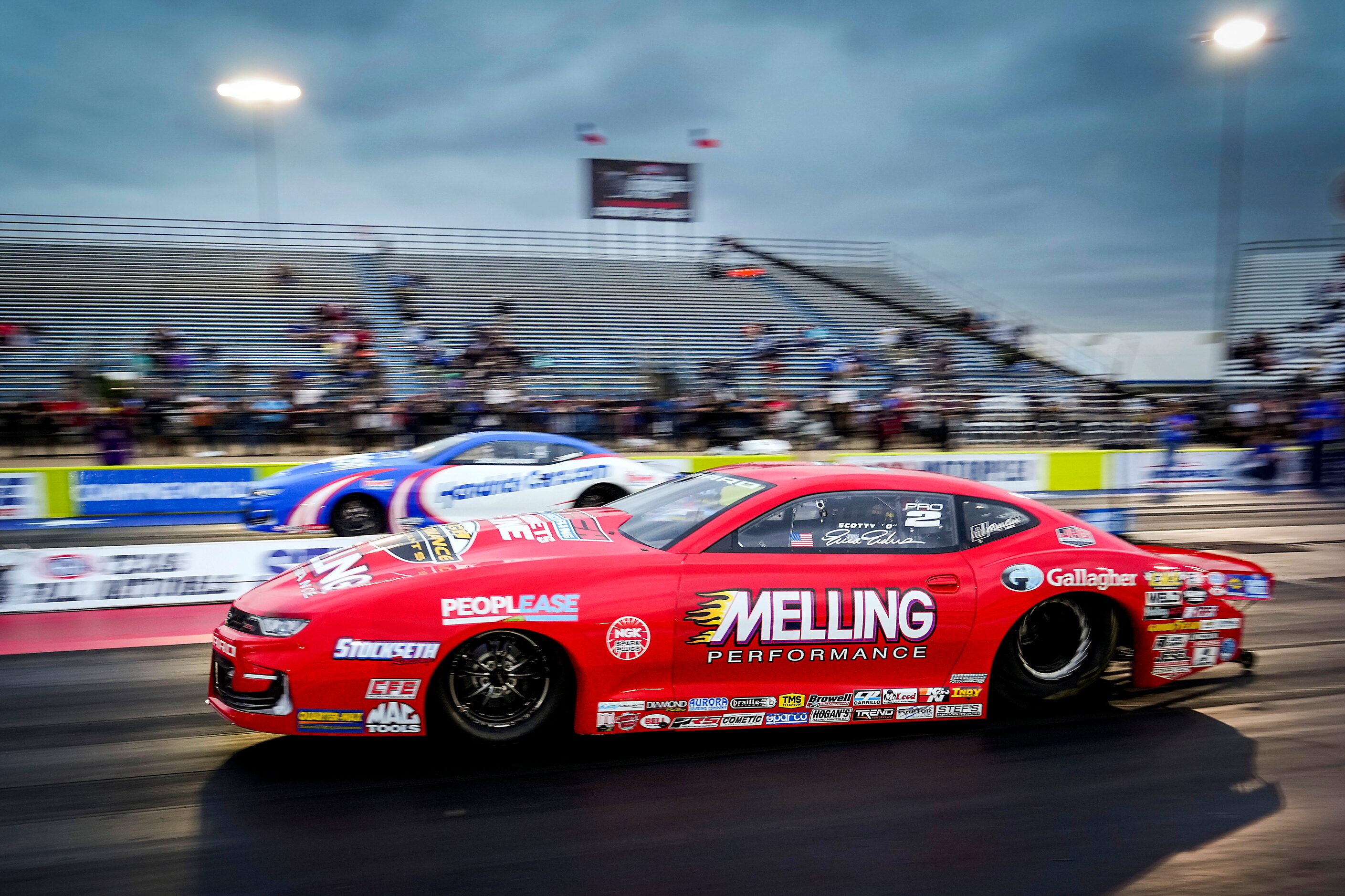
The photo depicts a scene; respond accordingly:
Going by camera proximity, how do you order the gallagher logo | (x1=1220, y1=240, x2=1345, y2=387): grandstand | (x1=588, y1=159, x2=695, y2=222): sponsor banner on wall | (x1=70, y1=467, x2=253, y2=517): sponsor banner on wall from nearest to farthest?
the gallagher logo, (x1=70, y1=467, x2=253, y2=517): sponsor banner on wall, (x1=1220, y1=240, x2=1345, y2=387): grandstand, (x1=588, y1=159, x2=695, y2=222): sponsor banner on wall

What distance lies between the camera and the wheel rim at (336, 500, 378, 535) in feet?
33.0

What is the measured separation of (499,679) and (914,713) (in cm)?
191

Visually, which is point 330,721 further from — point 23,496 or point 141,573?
point 23,496

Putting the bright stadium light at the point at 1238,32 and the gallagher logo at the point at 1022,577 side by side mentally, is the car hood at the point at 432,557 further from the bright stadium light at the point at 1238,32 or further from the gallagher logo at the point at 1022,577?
the bright stadium light at the point at 1238,32

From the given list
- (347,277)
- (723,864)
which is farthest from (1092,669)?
(347,277)

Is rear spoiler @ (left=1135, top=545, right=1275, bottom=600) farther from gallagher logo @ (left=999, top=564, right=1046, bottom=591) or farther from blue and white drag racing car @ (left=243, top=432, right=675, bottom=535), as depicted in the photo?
blue and white drag racing car @ (left=243, top=432, right=675, bottom=535)

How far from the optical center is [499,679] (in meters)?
4.18

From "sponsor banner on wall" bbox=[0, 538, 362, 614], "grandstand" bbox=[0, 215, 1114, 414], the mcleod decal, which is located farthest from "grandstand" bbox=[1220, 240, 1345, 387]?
"sponsor banner on wall" bbox=[0, 538, 362, 614]

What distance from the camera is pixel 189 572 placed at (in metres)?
7.33

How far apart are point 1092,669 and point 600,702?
99.5 inches

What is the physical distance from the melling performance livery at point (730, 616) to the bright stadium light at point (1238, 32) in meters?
21.5

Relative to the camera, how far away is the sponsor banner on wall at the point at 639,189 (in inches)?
1218

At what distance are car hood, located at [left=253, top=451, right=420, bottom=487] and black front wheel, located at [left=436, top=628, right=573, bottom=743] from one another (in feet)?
21.2

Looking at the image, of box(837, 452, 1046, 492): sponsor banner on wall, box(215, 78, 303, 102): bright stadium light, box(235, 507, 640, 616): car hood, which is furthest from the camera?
box(215, 78, 303, 102): bright stadium light
